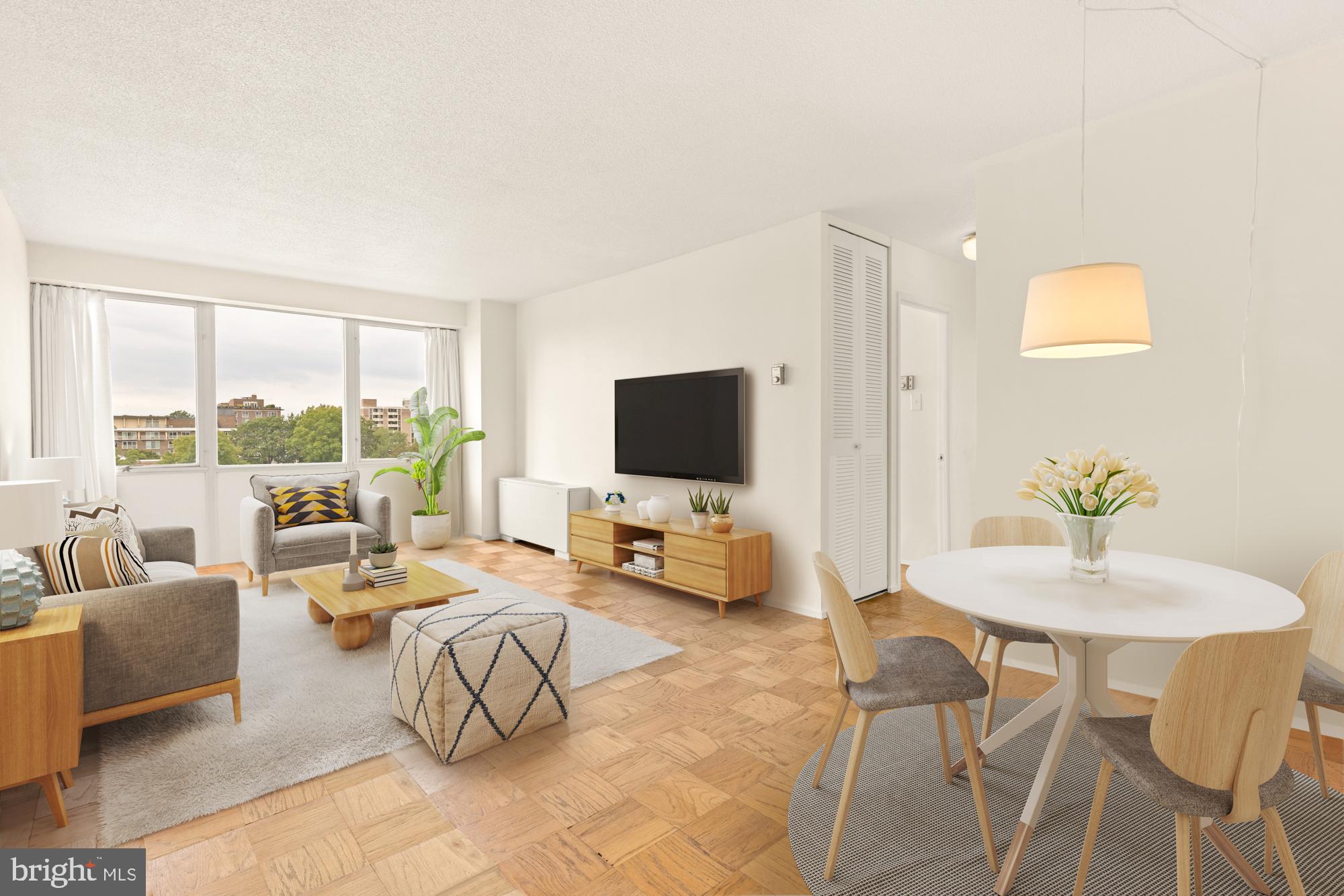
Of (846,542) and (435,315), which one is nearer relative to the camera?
(846,542)

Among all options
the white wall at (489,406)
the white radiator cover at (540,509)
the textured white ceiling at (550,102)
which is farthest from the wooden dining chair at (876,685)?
the white wall at (489,406)

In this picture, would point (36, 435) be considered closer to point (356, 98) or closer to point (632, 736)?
point (356, 98)

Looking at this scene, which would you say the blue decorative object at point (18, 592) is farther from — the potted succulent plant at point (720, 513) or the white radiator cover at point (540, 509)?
the white radiator cover at point (540, 509)

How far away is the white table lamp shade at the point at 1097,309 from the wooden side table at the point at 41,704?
3096mm

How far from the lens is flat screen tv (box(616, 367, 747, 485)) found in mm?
4395

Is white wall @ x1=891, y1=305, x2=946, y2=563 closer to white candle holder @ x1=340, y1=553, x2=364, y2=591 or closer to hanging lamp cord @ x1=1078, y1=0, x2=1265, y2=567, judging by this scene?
hanging lamp cord @ x1=1078, y1=0, x2=1265, y2=567

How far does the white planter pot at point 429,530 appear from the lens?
20.2ft

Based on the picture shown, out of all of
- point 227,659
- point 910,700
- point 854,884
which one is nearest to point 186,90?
point 227,659

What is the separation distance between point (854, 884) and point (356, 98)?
3.18 m

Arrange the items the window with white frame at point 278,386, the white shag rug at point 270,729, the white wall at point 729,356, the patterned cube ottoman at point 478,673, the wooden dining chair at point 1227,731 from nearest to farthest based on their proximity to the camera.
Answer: the wooden dining chair at point 1227,731 → the white shag rug at point 270,729 → the patterned cube ottoman at point 478,673 → the white wall at point 729,356 → the window with white frame at point 278,386

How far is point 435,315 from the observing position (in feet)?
21.4

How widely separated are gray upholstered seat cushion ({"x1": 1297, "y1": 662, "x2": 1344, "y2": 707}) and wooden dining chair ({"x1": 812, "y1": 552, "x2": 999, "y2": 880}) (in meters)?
0.87

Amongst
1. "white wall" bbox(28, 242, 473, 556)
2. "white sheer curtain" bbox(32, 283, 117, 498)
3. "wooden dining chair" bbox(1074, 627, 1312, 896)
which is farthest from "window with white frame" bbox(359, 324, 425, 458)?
"wooden dining chair" bbox(1074, 627, 1312, 896)

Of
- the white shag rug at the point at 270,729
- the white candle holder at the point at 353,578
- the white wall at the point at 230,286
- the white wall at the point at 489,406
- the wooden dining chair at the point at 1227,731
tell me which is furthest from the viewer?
the white wall at the point at 489,406
